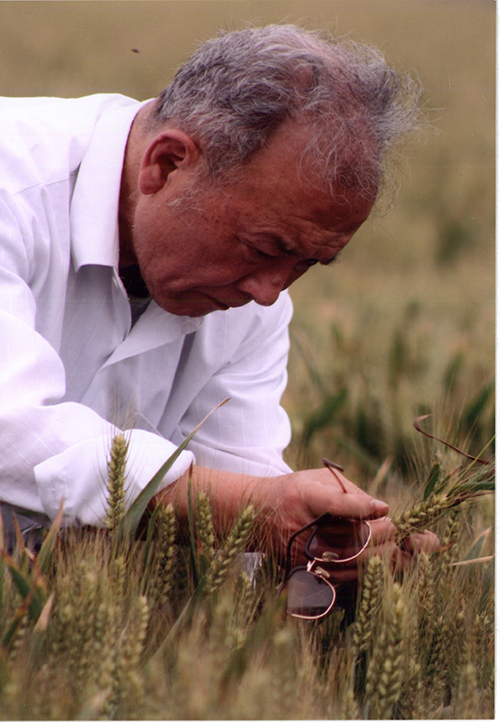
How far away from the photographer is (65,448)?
1441 millimetres

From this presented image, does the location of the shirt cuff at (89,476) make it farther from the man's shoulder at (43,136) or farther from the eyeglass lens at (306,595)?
the man's shoulder at (43,136)

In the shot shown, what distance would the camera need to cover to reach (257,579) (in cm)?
151

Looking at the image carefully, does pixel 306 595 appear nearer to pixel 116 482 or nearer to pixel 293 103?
pixel 116 482

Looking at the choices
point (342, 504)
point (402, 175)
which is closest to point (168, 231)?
point (402, 175)

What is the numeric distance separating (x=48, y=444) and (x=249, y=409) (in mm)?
845

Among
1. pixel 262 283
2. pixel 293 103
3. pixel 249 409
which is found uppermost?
pixel 293 103

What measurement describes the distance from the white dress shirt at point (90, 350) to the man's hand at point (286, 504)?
0.20 feet

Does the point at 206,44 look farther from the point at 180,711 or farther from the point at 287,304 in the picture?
the point at 180,711

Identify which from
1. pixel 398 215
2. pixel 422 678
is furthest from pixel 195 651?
pixel 398 215

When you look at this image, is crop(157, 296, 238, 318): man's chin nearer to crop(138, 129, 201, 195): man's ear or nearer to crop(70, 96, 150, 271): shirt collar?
crop(70, 96, 150, 271): shirt collar

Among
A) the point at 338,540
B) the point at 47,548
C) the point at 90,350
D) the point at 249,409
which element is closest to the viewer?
the point at 47,548

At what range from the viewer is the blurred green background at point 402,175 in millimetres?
1782

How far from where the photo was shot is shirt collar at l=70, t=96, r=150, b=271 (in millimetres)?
1840

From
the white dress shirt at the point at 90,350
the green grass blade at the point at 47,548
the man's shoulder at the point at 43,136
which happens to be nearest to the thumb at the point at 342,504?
the white dress shirt at the point at 90,350
